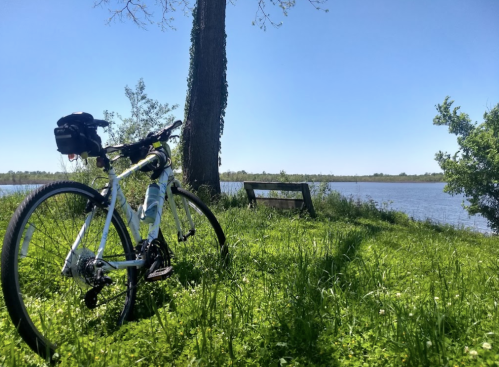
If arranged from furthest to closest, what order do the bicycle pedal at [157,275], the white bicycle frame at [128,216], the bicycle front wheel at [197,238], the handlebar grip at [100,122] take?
the bicycle front wheel at [197,238] < the bicycle pedal at [157,275] < the handlebar grip at [100,122] < the white bicycle frame at [128,216]

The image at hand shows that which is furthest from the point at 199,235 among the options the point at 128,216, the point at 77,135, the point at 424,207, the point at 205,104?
the point at 424,207

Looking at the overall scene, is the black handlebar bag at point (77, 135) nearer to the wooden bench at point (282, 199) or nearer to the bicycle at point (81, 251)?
the bicycle at point (81, 251)

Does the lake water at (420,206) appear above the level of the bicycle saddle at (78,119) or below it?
below

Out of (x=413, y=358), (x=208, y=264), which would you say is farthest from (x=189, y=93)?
(x=413, y=358)

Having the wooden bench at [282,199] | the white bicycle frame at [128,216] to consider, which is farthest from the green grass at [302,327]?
the wooden bench at [282,199]

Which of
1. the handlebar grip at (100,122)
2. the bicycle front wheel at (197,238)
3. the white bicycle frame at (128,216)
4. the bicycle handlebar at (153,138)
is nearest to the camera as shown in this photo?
the white bicycle frame at (128,216)

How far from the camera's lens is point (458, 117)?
14305mm

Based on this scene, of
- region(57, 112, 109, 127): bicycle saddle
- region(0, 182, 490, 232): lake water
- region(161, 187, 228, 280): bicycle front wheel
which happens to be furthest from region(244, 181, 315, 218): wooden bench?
region(57, 112, 109, 127): bicycle saddle

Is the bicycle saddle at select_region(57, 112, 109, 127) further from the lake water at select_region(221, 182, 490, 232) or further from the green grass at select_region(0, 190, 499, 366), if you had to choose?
the lake water at select_region(221, 182, 490, 232)

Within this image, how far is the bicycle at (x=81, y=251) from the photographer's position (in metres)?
1.39

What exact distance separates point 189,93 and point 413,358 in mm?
7715

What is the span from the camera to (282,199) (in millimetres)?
6953

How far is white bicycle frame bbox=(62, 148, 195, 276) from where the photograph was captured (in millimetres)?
1709

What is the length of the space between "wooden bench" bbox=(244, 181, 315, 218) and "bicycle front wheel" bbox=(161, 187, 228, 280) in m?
3.83
